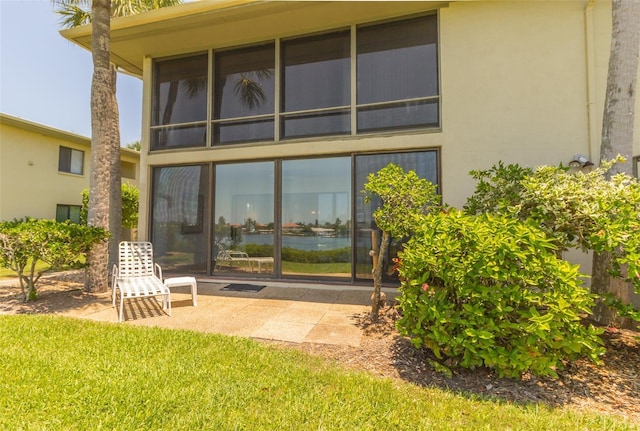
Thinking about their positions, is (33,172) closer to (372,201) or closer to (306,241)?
(306,241)

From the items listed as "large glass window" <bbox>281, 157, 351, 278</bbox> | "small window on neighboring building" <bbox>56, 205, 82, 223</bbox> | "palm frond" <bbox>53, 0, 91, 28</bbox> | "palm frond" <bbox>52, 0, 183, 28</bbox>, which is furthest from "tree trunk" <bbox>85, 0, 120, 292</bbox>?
"small window on neighboring building" <bbox>56, 205, 82, 223</bbox>

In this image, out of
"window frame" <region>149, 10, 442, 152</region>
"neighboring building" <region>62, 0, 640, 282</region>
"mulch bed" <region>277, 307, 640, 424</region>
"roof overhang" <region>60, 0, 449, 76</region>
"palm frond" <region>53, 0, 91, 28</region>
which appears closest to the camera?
"mulch bed" <region>277, 307, 640, 424</region>

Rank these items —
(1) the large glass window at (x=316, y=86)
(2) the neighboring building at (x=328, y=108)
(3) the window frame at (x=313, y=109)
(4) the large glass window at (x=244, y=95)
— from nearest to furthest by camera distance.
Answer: (2) the neighboring building at (x=328, y=108) → (3) the window frame at (x=313, y=109) → (1) the large glass window at (x=316, y=86) → (4) the large glass window at (x=244, y=95)

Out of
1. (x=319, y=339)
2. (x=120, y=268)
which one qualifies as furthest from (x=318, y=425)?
(x=120, y=268)

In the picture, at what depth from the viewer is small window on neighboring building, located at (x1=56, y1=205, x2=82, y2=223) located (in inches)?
632

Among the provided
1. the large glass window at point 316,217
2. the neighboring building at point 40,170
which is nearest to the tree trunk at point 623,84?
the large glass window at point 316,217

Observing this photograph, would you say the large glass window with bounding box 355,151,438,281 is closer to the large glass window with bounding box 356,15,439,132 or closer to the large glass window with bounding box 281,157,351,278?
the large glass window with bounding box 281,157,351,278

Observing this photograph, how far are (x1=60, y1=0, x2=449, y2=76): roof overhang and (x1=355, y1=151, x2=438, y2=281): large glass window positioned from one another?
10.7ft

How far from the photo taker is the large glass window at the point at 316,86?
24.3 ft

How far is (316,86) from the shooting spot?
25.0 ft

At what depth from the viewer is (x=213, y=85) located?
27.1 ft

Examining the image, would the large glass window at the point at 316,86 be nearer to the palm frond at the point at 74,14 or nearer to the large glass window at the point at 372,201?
the large glass window at the point at 372,201

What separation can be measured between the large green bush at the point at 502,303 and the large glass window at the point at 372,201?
11.5 feet

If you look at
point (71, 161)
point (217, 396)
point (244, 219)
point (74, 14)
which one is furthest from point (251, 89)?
point (71, 161)
